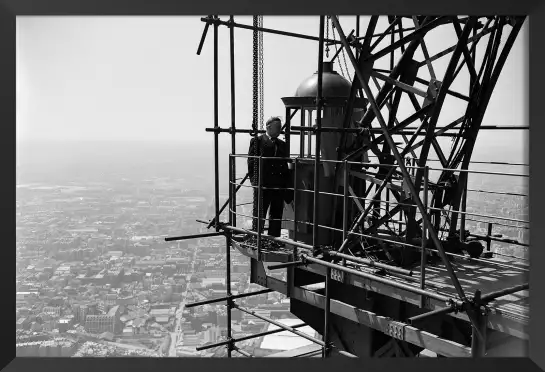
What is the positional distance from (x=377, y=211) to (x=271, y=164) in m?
1.67

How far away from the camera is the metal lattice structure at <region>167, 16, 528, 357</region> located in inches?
270

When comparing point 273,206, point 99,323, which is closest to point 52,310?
point 99,323

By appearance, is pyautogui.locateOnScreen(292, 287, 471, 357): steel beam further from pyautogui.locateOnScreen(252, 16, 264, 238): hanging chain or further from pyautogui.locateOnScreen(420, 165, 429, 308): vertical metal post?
pyautogui.locateOnScreen(252, 16, 264, 238): hanging chain

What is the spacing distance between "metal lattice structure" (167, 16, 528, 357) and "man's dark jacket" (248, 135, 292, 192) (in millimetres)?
219

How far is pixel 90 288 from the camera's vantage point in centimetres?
1301

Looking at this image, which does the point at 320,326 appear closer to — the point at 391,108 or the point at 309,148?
the point at 309,148

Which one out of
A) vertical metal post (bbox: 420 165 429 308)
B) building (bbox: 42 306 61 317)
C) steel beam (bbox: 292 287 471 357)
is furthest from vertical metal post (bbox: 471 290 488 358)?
building (bbox: 42 306 61 317)

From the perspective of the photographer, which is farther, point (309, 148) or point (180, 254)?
point (180, 254)

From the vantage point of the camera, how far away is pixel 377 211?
923 centimetres

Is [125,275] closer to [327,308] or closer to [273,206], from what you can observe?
[273,206]

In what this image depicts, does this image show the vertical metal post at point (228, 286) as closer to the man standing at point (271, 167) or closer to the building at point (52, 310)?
the man standing at point (271, 167)

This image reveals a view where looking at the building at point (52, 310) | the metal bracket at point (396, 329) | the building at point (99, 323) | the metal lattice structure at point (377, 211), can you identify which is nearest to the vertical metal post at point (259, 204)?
the metal lattice structure at point (377, 211)
